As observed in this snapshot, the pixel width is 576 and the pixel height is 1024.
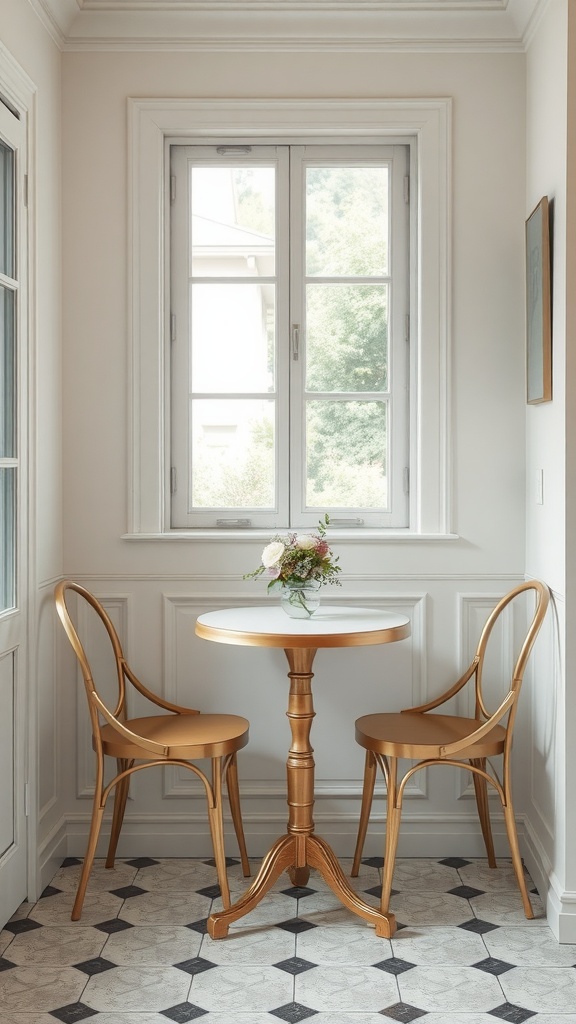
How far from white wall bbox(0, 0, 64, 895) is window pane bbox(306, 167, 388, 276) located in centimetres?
89

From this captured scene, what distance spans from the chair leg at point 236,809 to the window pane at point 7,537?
861 mm

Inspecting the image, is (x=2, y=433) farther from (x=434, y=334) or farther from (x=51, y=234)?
(x=434, y=334)

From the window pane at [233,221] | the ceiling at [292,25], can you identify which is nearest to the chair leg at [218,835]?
the window pane at [233,221]

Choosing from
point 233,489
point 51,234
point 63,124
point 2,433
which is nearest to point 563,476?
point 233,489

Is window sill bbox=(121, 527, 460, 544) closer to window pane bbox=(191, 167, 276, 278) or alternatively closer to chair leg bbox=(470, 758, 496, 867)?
chair leg bbox=(470, 758, 496, 867)

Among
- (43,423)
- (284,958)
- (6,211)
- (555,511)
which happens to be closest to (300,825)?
(284,958)

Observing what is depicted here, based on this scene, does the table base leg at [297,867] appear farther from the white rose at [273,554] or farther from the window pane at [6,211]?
the window pane at [6,211]

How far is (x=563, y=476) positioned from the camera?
106 inches

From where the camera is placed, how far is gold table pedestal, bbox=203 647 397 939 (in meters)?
2.77

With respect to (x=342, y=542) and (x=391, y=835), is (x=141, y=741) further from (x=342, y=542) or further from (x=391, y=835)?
(x=342, y=542)

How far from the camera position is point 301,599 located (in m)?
2.87

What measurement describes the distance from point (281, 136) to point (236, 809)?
2277mm

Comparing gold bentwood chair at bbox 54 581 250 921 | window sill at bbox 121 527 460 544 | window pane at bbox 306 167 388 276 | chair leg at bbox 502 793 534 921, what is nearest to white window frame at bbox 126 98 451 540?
window sill at bbox 121 527 460 544

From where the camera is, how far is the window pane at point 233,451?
3.44m
